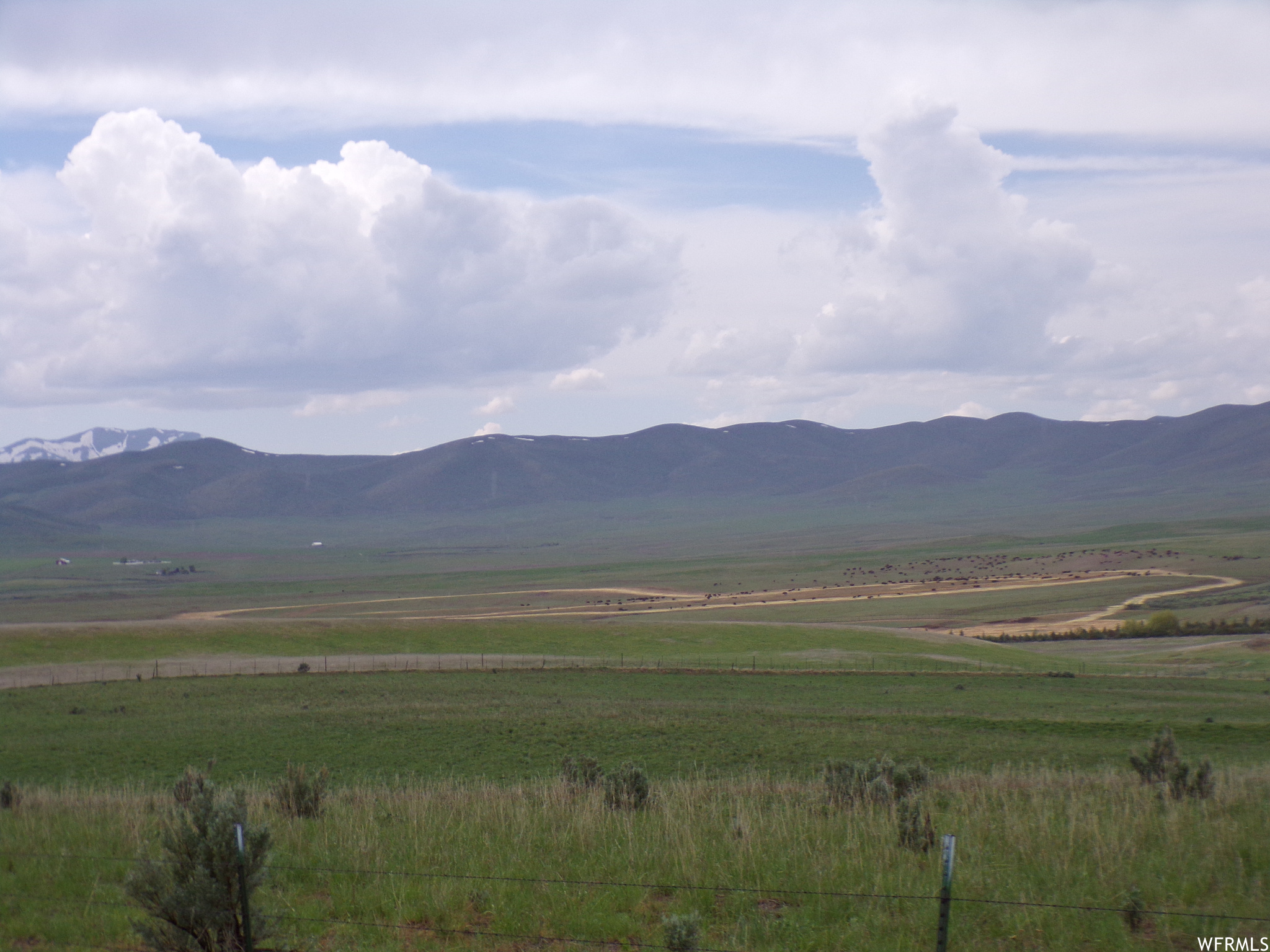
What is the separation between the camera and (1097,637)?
60625 mm

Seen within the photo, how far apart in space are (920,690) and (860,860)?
2912cm

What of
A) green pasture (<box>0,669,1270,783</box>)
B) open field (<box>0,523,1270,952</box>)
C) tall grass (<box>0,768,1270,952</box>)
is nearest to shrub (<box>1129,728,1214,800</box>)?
tall grass (<box>0,768,1270,952</box>)

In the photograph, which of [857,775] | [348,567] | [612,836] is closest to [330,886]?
[612,836]

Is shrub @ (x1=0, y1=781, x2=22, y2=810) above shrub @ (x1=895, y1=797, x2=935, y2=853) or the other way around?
the other way around

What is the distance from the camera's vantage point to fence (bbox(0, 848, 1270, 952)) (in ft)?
18.1

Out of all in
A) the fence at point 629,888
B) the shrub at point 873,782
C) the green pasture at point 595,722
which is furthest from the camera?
the green pasture at point 595,722

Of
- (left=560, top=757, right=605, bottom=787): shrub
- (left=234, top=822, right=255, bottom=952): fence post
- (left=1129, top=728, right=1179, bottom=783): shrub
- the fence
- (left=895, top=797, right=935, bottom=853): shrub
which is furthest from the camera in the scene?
(left=560, top=757, right=605, bottom=787): shrub

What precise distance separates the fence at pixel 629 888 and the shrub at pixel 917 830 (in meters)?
1.02

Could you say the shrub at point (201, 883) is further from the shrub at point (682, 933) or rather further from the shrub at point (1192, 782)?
the shrub at point (1192, 782)

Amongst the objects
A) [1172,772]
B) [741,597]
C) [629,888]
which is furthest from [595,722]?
[741,597]

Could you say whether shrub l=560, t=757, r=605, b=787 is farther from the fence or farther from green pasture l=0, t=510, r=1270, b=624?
green pasture l=0, t=510, r=1270, b=624

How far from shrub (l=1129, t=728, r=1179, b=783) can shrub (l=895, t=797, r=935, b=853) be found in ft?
14.4

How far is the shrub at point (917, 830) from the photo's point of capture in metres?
7.48

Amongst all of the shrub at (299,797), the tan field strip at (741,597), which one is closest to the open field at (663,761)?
the shrub at (299,797)
